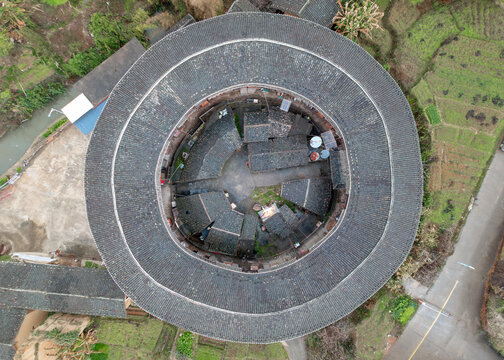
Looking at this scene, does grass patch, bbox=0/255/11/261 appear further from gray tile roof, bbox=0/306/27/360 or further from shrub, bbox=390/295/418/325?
shrub, bbox=390/295/418/325

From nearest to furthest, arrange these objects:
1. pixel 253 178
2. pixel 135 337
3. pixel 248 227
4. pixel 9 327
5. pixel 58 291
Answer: pixel 9 327
pixel 58 291
pixel 135 337
pixel 248 227
pixel 253 178

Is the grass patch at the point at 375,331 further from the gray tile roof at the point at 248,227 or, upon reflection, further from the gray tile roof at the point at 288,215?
the gray tile roof at the point at 248,227

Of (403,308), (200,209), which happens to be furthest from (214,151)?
(403,308)

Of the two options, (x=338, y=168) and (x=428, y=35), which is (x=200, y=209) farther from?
(x=428, y=35)

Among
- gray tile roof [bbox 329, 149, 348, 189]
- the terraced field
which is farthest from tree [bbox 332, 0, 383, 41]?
gray tile roof [bbox 329, 149, 348, 189]

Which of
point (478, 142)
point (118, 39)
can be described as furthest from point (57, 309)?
point (478, 142)

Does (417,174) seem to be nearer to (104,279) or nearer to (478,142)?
(478,142)
